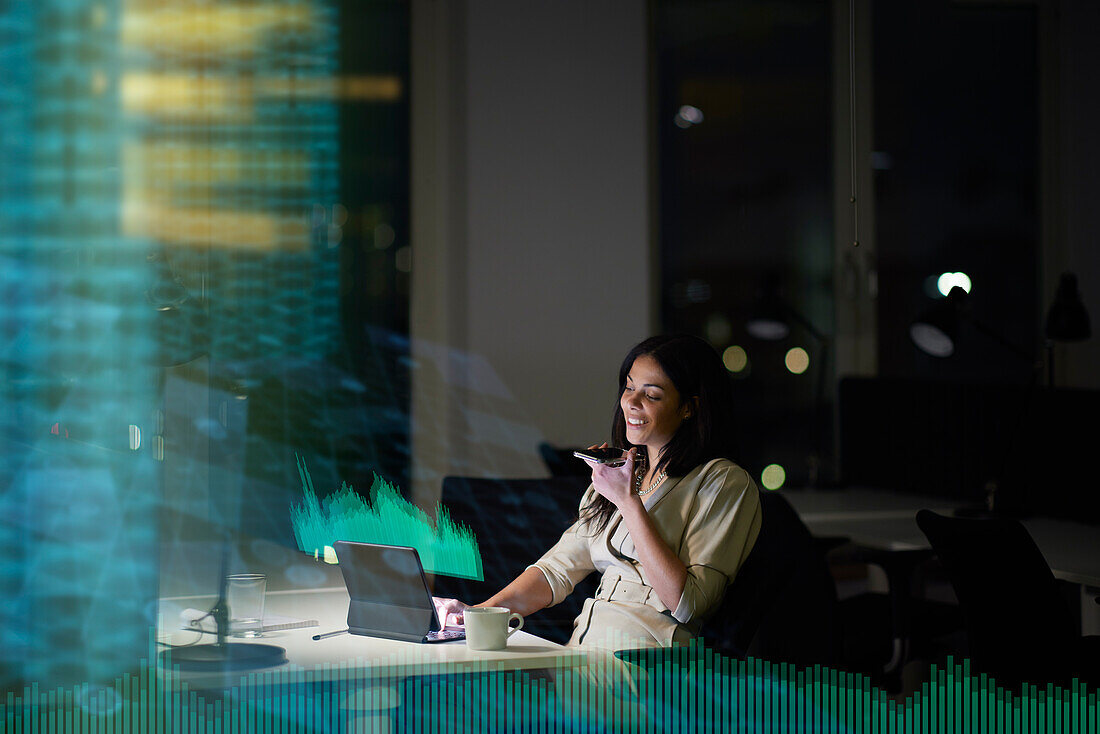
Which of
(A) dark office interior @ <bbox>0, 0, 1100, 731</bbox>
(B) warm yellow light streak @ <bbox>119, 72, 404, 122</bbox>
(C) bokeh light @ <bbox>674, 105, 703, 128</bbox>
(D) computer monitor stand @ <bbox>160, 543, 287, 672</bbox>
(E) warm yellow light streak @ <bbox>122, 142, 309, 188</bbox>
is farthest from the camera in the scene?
(C) bokeh light @ <bbox>674, 105, 703, 128</bbox>

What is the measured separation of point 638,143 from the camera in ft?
14.7

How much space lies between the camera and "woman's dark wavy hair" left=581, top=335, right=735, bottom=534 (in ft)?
6.92

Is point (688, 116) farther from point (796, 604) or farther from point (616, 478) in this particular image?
point (616, 478)

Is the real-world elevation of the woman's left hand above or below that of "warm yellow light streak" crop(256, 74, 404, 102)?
below

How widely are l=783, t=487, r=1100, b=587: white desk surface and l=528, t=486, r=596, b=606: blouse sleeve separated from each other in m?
1.23

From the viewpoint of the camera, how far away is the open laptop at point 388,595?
1821 millimetres

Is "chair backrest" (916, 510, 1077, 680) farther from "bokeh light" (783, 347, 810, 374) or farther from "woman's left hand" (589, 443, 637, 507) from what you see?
"bokeh light" (783, 347, 810, 374)

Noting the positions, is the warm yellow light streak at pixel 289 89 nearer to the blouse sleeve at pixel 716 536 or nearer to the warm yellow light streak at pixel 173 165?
the warm yellow light streak at pixel 173 165

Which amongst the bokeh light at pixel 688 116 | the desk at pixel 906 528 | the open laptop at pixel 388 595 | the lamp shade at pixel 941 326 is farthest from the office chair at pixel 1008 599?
the bokeh light at pixel 688 116

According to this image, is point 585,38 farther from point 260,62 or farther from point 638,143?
point 260,62

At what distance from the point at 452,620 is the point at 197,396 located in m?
0.90

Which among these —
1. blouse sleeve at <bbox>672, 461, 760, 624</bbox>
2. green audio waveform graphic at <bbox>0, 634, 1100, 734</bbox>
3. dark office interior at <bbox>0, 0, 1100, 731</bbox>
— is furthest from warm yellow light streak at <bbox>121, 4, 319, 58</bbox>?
green audio waveform graphic at <bbox>0, 634, 1100, 734</bbox>

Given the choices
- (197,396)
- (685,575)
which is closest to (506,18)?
(685,575)

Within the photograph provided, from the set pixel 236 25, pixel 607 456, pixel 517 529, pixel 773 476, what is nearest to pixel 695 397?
pixel 607 456
